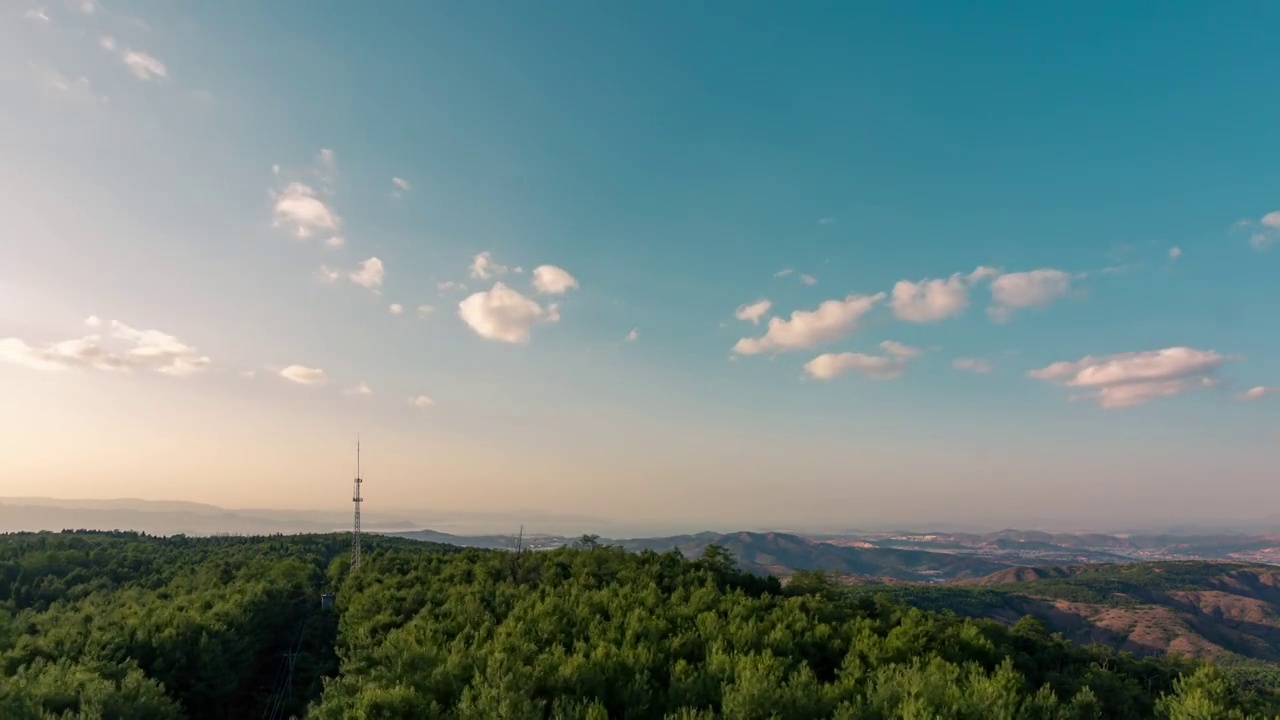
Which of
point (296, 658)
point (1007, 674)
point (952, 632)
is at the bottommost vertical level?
point (296, 658)

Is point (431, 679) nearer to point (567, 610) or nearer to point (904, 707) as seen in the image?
point (567, 610)

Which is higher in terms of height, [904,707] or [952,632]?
[904,707]

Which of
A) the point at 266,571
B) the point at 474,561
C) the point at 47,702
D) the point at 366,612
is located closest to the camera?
the point at 47,702

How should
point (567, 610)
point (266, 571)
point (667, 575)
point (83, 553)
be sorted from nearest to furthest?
point (567, 610), point (667, 575), point (266, 571), point (83, 553)

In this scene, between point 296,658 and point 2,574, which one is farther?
point 2,574

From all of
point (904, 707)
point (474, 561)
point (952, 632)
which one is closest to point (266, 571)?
point (474, 561)

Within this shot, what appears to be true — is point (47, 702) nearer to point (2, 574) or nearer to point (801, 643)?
point (801, 643)
